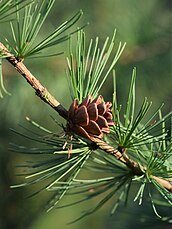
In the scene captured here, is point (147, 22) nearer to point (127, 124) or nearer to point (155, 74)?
point (155, 74)

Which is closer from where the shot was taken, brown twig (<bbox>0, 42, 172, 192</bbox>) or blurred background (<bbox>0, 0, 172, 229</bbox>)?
brown twig (<bbox>0, 42, 172, 192</bbox>)

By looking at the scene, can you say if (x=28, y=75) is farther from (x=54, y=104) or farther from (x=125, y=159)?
(x=125, y=159)

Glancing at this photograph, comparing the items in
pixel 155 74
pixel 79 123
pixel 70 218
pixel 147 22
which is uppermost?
pixel 147 22

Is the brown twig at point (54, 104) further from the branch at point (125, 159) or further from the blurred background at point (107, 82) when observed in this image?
the blurred background at point (107, 82)

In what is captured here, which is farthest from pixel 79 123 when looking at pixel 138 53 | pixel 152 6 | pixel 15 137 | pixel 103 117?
pixel 152 6

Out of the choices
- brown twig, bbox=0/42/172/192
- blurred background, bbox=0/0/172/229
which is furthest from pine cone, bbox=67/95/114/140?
blurred background, bbox=0/0/172/229

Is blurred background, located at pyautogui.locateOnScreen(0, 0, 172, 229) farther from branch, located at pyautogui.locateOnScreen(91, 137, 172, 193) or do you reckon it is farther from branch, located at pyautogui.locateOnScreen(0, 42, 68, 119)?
branch, located at pyautogui.locateOnScreen(0, 42, 68, 119)

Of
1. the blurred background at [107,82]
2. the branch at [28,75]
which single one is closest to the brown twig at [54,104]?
the branch at [28,75]
